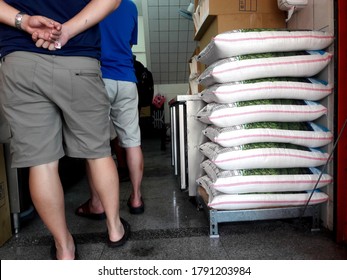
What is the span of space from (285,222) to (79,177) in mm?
1721

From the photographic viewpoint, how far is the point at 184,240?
1183 mm

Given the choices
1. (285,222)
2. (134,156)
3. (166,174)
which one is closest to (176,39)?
(166,174)

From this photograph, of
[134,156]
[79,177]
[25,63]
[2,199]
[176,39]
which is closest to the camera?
[25,63]

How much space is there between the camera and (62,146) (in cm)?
101

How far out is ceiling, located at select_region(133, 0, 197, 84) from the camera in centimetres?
447

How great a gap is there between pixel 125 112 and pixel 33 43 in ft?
2.05

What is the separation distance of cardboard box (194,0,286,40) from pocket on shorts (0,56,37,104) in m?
0.97

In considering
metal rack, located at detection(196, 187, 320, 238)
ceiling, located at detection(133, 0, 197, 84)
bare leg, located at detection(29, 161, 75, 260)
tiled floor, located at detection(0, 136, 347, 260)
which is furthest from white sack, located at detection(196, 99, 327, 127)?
ceiling, located at detection(133, 0, 197, 84)

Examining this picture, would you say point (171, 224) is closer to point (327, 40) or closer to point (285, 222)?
point (285, 222)

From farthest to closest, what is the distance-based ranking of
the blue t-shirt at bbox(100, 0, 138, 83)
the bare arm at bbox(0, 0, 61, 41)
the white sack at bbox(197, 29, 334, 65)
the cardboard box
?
the cardboard box → the blue t-shirt at bbox(100, 0, 138, 83) → the white sack at bbox(197, 29, 334, 65) → the bare arm at bbox(0, 0, 61, 41)

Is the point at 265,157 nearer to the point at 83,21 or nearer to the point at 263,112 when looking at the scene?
the point at 263,112

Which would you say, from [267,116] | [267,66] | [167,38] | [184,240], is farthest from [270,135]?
[167,38]

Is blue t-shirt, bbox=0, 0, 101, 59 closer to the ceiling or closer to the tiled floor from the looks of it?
the tiled floor

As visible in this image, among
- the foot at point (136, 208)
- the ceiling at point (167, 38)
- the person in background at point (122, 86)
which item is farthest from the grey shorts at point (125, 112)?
the ceiling at point (167, 38)
